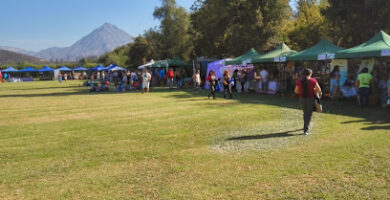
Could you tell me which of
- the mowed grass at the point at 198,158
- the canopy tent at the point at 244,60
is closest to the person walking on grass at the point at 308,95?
the mowed grass at the point at 198,158

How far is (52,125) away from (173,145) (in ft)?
15.0

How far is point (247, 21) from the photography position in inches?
1080

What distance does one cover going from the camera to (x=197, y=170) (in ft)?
17.2

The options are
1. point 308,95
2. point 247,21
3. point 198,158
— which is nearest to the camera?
point 198,158

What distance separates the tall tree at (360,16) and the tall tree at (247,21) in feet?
13.2

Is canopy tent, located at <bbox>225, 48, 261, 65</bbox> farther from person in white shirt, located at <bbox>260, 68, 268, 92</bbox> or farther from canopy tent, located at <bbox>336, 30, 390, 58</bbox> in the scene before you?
canopy tent, located at <bbox>336, 30, 390, 58</bbox>

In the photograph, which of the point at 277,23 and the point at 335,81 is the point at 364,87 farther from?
the point at 277,23

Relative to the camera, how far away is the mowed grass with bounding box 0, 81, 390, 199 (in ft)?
14.5

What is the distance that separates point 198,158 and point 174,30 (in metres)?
46.3

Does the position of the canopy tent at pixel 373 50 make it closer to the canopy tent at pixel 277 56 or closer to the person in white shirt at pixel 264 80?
the canopy tent at pixel 277 56

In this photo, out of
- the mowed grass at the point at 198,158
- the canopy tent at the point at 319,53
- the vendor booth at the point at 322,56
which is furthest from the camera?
the vendor booth at the point at 322,56

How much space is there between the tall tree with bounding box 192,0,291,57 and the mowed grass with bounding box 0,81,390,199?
17793 millimetres

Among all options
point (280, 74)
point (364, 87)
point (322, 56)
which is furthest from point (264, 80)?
point (364, 87)

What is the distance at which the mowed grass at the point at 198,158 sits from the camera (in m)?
4.43
